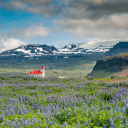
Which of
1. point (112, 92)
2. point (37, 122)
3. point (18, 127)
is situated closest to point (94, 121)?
point (37, 122)

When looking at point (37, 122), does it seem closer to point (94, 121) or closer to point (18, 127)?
point (18, 127)

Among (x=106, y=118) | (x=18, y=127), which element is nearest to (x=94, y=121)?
(x=106, y=118)

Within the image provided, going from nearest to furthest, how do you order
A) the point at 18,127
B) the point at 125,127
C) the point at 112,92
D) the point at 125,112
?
the point at 125,127
the point at 18,127
the point at 125,112
the point at 112,92

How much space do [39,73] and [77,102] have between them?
116 meters

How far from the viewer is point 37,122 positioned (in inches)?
268

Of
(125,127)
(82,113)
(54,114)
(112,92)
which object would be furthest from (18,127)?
(112,92)

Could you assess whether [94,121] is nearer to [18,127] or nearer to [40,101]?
[18,127]

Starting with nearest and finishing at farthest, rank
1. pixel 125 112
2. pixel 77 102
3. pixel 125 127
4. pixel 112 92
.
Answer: pixel 125 127, pixel 125 112, pixel 77 102, pixel 112 92

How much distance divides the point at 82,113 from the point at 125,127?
2504 millimetres

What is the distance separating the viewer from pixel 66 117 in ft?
26.0

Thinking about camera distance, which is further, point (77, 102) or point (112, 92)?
point (112, 92)

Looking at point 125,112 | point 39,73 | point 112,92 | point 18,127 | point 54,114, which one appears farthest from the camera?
point 39,73

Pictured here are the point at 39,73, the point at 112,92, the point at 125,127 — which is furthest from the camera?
the point at 39,73

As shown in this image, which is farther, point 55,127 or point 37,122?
point 37,122
